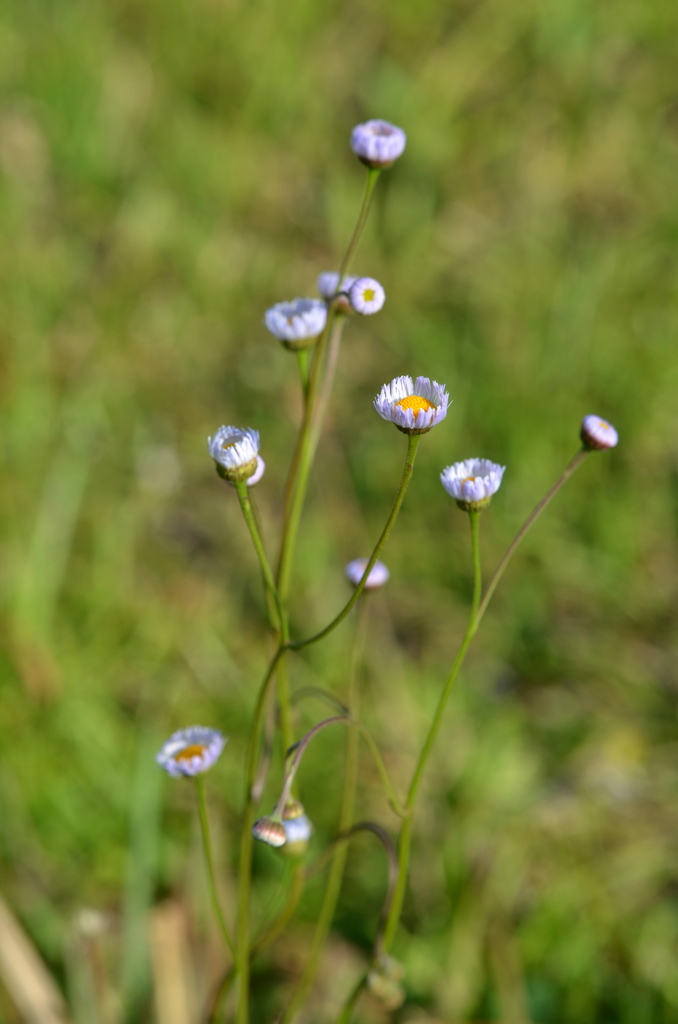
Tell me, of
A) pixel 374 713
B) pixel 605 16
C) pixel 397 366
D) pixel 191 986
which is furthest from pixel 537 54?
pixel 191 986

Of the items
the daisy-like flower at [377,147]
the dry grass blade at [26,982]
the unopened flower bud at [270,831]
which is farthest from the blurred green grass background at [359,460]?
the daisy-like flower at [377,147]

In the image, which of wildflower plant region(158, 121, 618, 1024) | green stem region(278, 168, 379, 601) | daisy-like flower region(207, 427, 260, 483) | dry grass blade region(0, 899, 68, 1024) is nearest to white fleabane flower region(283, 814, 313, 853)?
wildflower plant region(158, 121, 618, 1024)

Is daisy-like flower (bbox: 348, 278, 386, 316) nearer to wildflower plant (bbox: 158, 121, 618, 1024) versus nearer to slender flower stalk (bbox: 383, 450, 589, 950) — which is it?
wildflower plant (bbox: 158, 121, 618, 1024)

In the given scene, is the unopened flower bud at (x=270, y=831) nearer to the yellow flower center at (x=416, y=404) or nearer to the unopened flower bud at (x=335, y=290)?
the yellow flower center at (x=416, y=404)

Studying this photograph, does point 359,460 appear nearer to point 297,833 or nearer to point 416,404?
point 297,833

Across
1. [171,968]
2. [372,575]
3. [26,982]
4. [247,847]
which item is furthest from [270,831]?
[26,982]

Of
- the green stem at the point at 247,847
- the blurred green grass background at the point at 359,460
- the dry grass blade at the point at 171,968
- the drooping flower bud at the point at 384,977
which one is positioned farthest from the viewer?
the blurred green grass background at the point at 359,460
